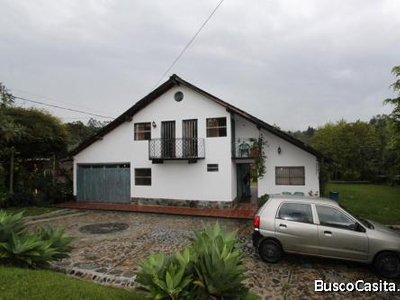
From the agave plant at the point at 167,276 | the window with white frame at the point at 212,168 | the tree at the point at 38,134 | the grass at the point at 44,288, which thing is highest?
the tree at the point at 38,134

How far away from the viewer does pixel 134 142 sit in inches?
631

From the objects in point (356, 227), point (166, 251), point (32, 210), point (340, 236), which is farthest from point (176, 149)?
point (356, 227)

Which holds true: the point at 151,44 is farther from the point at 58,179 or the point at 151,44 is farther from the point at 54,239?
the point at 58,179

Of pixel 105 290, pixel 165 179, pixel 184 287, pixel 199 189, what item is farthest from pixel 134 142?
pixel 184 287

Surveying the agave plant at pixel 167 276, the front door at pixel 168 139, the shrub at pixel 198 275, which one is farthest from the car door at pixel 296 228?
the front door at pixel 168 139

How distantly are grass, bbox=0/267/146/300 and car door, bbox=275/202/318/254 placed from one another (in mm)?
3728

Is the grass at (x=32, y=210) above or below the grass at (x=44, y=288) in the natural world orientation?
below

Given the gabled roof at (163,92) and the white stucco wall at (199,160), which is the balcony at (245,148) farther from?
the gabled roof at (163,92)

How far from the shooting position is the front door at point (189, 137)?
14602mm

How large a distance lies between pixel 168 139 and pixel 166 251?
26.9 feet

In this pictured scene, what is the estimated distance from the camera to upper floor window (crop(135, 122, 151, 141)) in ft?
51.8

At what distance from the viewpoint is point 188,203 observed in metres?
14.8

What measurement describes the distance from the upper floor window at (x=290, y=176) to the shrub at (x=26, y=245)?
10.8m

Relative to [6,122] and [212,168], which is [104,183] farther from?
[6,122]
